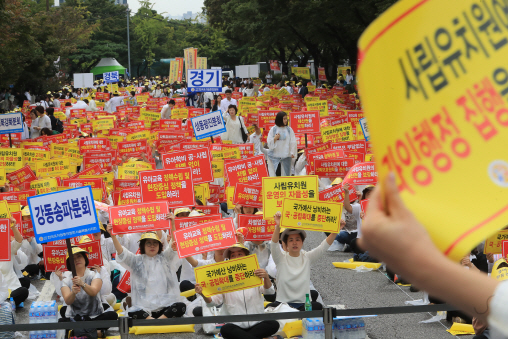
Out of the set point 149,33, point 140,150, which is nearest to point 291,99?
point 140,150

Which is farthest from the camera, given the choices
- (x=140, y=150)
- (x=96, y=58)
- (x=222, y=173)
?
(x=96, y=58)

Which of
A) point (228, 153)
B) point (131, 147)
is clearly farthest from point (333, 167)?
point (131, 147)

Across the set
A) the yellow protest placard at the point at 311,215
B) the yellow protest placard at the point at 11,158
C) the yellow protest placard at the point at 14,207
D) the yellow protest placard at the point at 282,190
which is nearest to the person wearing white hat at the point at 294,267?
the yellow protest placard at the point at 311,215

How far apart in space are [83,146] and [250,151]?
4311 millimetres

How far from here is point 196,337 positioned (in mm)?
8227

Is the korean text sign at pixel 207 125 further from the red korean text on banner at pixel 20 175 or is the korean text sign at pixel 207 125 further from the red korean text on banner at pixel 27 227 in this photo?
the red korean text on banner at pixel 27 227

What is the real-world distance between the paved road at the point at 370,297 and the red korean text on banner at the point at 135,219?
1.31 meters

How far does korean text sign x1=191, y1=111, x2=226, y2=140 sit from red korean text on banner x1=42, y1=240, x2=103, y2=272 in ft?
25.7

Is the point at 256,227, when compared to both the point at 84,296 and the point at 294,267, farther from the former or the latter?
the point at 84,296

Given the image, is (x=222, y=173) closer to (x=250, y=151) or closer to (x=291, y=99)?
(x=250, y=151)

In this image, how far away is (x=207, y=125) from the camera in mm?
15938

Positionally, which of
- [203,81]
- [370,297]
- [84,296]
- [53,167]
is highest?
[203,81]

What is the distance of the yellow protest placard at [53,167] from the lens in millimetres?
13609

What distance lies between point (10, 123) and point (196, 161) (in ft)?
25.1
